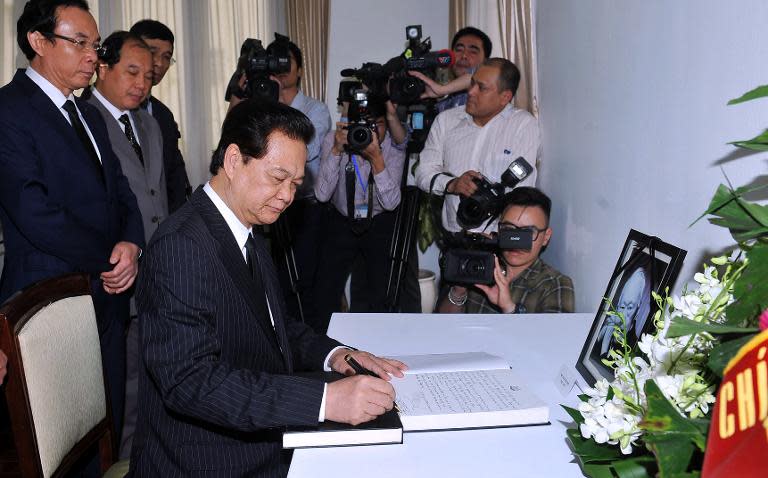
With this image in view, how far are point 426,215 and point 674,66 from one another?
2.73 m

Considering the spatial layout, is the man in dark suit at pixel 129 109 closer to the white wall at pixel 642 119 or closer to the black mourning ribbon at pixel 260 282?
the black mourning ribbon at pixel 260 282

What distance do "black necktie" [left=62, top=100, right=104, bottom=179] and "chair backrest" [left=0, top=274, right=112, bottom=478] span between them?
2.85ft

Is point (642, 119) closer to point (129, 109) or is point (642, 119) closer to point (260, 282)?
point (260, 282)

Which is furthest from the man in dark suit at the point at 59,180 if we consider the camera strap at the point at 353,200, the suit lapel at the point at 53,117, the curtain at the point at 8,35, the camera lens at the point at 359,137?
the curtain at the point at 8,35

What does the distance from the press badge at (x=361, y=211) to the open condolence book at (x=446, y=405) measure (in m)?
1.98

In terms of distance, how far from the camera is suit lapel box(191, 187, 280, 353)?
57.6 inches

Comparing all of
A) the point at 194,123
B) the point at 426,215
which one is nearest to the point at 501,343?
the point at 426,215

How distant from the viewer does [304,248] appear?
3.88 metres

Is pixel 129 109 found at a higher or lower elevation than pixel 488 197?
higher

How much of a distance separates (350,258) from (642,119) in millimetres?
2083

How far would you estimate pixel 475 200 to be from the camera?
2.67 m

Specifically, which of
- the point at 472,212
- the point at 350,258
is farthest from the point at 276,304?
the point at 350,258

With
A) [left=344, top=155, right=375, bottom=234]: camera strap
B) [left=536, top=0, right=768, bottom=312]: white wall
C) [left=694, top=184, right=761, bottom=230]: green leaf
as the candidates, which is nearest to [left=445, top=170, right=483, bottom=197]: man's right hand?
[left=536, top=0, right=768, bottom=312]: white wall

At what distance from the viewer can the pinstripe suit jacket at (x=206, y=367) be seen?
1.31 metres
